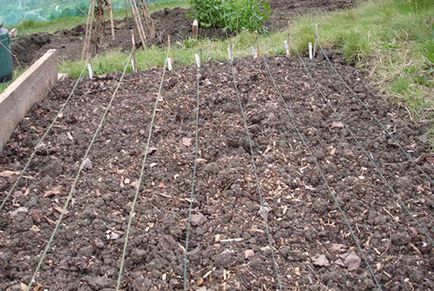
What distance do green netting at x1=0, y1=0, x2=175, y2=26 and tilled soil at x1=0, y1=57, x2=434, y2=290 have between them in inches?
284

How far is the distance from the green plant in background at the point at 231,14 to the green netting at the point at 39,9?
4.12 meters

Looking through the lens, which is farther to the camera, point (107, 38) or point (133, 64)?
point (107, 38)

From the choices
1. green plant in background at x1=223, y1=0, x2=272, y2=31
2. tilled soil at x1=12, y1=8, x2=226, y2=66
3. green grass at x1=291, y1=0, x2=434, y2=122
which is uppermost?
green grass at x1=291, y1=0, x2=434, y2=122

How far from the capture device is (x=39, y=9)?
11789 millimetres

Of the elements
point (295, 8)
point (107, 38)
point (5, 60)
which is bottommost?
point (295, 8)

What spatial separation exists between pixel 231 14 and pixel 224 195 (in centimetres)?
435

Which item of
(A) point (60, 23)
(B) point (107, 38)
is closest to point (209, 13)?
(B) point (107, 38)

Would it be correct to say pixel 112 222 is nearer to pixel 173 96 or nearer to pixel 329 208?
pixel 329 208

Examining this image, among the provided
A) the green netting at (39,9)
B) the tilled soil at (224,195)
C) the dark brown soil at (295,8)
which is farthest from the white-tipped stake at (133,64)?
the green netting at (39,9)

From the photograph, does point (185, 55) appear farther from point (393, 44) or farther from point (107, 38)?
point (107, 38)

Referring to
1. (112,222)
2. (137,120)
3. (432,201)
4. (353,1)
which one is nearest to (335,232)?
(432,201)

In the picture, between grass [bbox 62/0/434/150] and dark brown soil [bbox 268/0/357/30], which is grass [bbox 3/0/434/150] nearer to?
grass [bbox 62/0/434/150]

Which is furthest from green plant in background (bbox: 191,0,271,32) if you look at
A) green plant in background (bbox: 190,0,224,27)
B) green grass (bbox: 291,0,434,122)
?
green grass (bbox: 291,0,434,122)

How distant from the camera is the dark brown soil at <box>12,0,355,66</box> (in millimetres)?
7430
